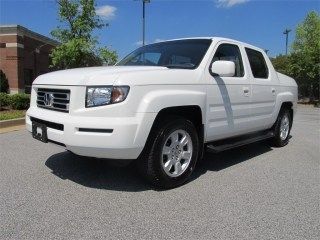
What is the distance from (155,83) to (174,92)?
308mm

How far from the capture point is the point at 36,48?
1212 inches

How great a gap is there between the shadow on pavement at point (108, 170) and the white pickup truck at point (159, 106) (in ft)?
1.25

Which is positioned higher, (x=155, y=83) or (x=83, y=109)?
(x=155, y=83)

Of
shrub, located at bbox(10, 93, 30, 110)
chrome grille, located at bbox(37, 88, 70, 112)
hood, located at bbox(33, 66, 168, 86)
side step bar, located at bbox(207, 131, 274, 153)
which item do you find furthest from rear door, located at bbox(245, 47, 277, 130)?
shrub, located at bbox(10, 93, 30, 110)

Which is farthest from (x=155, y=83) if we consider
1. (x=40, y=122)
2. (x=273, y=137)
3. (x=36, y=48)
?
(x=36, y=48)

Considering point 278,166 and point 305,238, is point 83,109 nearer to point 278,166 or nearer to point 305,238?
point 305,238

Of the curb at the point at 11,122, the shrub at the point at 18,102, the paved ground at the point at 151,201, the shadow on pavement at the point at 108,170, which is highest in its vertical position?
the shrub at the point at 18,102

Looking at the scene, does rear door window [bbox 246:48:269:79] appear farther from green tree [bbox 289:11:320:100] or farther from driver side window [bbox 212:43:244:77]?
green tree [bbox 289:11:320:100]

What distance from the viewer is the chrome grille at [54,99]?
4605mm

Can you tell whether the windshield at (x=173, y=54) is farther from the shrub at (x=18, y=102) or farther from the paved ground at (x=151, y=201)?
the shrub at (x=18, y=102)

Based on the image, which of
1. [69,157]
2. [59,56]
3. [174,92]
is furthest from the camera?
[59,56]

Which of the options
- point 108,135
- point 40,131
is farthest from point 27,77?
point 108,135

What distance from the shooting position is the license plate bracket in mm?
4795

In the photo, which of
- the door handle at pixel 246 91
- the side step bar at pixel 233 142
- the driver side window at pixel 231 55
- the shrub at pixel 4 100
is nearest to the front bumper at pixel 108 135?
the side step bar at pixel 233 142
